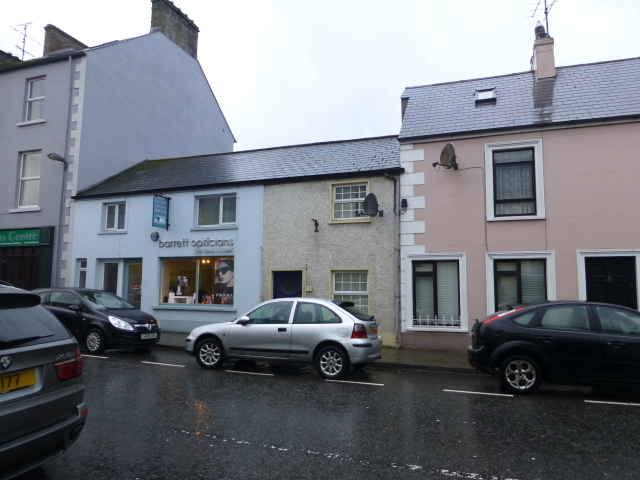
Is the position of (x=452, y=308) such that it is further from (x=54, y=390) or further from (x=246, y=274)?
(x=54, y=390)

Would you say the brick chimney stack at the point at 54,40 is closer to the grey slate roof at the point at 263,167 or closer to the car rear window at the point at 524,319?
the grey slate roof at the point at 263,167

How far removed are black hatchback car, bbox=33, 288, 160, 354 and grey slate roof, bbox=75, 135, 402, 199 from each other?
4.89 metres

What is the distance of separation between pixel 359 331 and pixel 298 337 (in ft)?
3.96

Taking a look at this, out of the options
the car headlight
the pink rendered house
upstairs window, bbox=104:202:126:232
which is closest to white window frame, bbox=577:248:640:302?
the pink rendered house

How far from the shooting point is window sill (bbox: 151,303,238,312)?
15086mm

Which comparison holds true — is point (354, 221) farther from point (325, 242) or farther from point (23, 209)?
point (23, 209)

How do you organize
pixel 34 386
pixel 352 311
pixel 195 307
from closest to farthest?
pixel 34 386
pixel 352 311
pixel 195 307

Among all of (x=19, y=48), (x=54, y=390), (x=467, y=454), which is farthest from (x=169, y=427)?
(x=19, y=48)

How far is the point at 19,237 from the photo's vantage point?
18.6 metres

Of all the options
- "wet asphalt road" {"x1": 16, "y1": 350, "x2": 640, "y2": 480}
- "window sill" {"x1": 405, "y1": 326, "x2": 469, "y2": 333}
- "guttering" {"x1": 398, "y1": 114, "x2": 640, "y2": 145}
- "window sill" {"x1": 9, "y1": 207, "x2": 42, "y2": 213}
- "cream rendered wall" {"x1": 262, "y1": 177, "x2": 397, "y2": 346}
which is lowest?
"wet asphalt road" {"x1": 16, "y1": 350, "x2": 640, "y2": 480}

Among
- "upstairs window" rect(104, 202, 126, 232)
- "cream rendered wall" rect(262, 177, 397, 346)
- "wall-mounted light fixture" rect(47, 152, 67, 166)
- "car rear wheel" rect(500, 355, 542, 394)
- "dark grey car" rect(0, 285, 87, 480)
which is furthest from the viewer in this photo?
"upstairs window" rect(104, 202, 126, 232)

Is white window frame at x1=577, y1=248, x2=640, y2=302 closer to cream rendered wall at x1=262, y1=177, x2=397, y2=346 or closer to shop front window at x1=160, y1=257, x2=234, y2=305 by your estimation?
cream rendered wall at x1=262, y1=177, x2=397, y2=346

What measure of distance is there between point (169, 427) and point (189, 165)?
13806 millimetres

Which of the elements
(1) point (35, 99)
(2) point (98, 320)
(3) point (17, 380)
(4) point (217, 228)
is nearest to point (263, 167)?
(4) point (217, 228)
